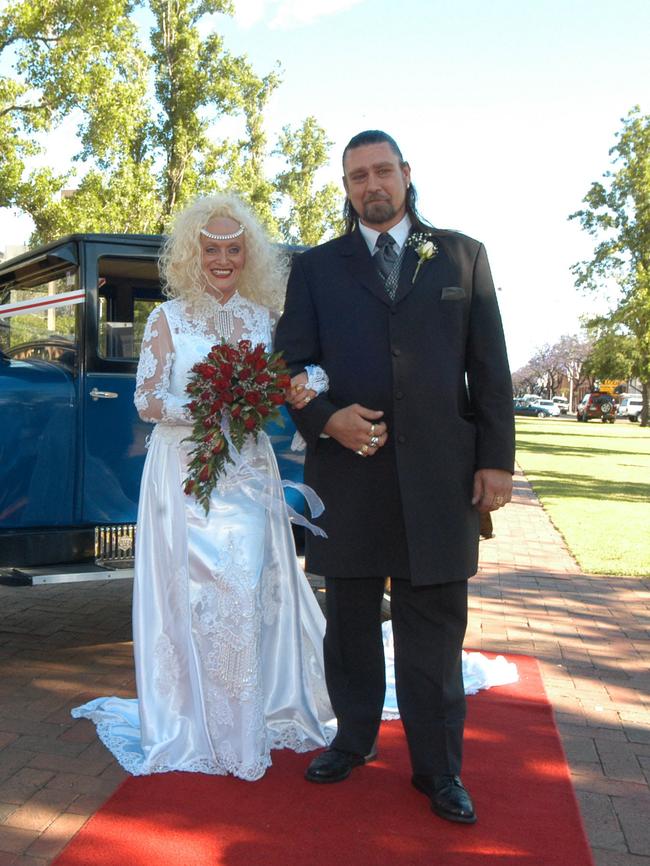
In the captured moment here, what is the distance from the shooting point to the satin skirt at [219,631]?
10.6ft

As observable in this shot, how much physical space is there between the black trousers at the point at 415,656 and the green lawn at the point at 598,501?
15.9 feet

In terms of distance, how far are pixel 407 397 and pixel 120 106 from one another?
42.7 ft

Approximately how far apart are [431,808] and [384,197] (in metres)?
2.06

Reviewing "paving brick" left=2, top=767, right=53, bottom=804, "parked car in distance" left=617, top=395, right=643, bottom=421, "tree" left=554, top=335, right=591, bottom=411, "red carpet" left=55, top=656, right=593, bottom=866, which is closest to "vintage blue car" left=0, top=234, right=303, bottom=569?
"paving brick" left=2, top=767, right=53, bottom=804

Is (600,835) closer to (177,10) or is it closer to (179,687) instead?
(179,687)

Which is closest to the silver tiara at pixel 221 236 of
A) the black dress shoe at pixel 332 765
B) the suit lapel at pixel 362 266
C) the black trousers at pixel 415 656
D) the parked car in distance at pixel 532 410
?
the suit lapel at pixel 362 266

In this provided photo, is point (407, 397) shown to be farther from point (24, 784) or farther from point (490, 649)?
point (490, 649)

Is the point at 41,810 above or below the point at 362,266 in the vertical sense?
below

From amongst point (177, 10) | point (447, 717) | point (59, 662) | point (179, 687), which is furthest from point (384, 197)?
point (177, 10)

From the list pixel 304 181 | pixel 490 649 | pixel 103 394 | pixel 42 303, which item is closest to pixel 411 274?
pixel 103 394

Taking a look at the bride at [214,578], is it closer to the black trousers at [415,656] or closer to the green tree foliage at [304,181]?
the black trousers at [415,656]

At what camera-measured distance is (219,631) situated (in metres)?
3.25

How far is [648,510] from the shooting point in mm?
11219

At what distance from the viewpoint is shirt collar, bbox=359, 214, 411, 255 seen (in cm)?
304
